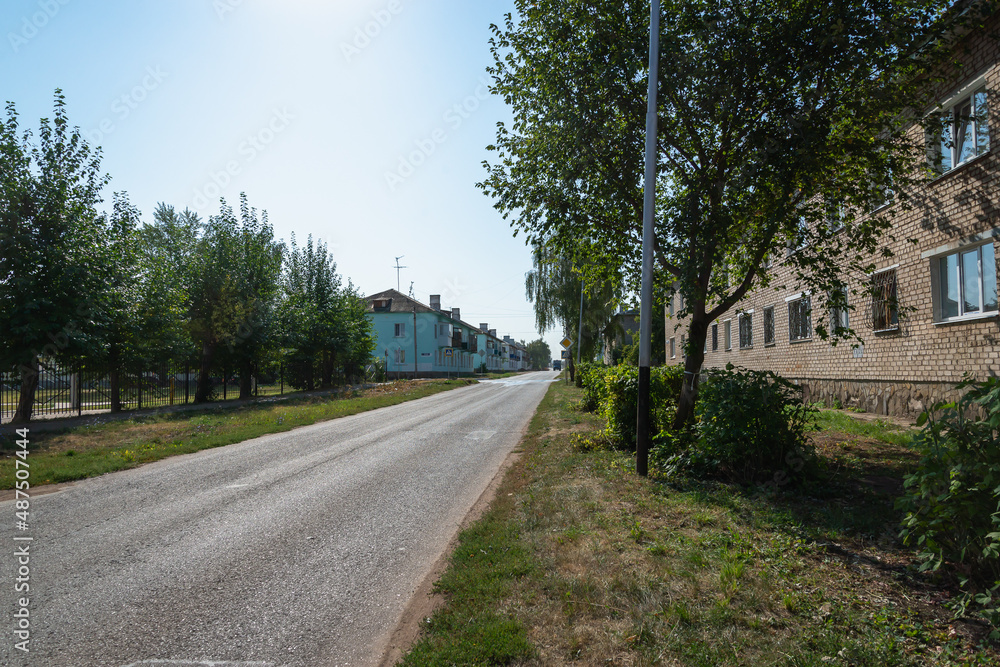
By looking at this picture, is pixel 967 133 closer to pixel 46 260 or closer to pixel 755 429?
pixel 755 429

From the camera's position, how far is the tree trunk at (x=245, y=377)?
1072 inches

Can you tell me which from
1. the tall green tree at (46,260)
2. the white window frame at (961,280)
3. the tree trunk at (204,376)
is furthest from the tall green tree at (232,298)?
the white window frame at (961,280)

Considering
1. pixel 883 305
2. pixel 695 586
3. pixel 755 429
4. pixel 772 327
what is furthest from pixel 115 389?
pixel 772 327

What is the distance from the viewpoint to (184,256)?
86.0ft

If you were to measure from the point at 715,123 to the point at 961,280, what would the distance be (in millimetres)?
7151

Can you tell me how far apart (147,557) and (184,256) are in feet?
81.9

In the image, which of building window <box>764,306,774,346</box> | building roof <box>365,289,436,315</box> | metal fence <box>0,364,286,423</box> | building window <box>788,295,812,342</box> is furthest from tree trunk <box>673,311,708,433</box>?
building roof <box>365,289,436,315</box>

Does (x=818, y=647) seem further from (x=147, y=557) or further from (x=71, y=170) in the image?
(x=71, y=170)

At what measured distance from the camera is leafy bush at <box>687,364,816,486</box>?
6.66 m

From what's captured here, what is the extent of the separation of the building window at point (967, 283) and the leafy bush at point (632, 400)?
19.7ft

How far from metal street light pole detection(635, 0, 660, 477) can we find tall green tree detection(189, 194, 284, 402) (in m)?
22.4

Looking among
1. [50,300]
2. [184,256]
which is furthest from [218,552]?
[184,256]

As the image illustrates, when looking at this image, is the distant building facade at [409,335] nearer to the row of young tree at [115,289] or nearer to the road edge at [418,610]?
the row of young tree at [115,289]

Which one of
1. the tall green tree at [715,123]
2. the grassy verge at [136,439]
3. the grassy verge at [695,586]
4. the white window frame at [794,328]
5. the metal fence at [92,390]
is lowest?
the grassy verge at [136,439]
